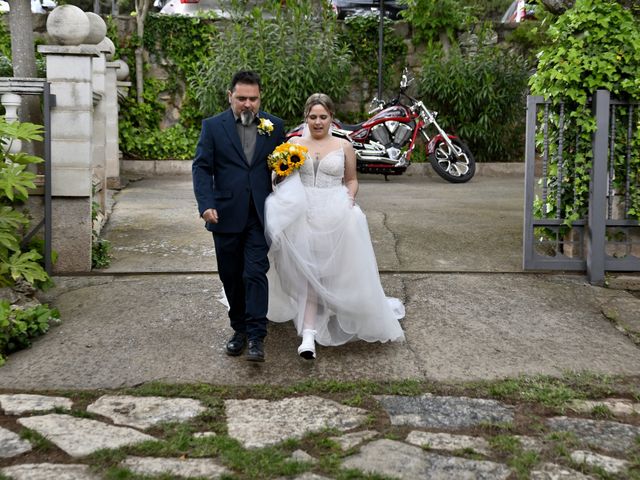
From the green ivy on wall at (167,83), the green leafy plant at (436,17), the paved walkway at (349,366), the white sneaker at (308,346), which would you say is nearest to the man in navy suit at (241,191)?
the white sneaker at (308,346)

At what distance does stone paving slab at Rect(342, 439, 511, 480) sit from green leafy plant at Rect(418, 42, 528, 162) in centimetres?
962

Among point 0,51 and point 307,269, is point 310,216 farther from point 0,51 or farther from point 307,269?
point 0,51

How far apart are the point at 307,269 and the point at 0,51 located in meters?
8.89

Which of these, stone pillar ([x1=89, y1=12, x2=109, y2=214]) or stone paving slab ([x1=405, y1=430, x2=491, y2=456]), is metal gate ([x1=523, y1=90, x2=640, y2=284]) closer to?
stone paving slab ([x1=405, y1=430, x2=491, y2=456])

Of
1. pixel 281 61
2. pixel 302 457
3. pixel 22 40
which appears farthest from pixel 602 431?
pixel 281 61

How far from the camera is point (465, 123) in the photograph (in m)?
12.6

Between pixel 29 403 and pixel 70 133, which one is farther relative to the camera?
pixel 70 133

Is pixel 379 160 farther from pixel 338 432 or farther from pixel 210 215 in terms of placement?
pixel 338 432

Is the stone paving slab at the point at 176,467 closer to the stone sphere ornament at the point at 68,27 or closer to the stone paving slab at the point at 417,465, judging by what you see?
the stone paving slab at the point at 417,465

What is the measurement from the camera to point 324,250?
478cm

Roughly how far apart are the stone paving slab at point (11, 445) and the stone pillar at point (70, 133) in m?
2.87

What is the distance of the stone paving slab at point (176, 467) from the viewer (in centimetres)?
317

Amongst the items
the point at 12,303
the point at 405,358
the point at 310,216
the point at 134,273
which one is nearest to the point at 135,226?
the point at 134,273

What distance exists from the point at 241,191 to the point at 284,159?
31cm
